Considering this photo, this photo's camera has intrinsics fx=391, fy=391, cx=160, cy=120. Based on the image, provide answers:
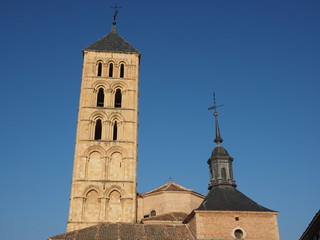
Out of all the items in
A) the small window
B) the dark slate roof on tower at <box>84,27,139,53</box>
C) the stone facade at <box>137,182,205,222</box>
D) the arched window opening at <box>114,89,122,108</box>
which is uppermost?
the dark slate roof on tower at <box>84,27,139,53</box>

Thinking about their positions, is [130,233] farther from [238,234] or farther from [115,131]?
[115,131]

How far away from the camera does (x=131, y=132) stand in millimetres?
31453

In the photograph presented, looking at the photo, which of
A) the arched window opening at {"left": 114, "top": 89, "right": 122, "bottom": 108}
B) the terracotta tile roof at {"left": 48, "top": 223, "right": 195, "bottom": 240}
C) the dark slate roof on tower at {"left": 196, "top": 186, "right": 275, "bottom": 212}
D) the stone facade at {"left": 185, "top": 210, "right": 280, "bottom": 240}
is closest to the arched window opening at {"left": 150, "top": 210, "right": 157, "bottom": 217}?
the dark slate roof on tower at {"left": 196, "top": 186, "right": 275, "bottom": 212}

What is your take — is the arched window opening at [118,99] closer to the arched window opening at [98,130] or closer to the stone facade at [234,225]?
the arched window opening at [98,130]

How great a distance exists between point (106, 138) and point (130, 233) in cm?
955

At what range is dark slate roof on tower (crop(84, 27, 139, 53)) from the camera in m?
35.3

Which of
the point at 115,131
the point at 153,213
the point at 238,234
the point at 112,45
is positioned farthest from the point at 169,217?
the point at 112,45

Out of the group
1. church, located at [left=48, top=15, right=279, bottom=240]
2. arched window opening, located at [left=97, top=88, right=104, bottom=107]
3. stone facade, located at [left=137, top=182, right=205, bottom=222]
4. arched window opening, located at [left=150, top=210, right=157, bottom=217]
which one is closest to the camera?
church, located at [left=48, top=15, right=279, bottom=240]

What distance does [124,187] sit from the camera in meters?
29.2

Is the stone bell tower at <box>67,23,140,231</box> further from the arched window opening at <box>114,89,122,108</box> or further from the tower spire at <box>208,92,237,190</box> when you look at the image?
the tower spire at <box>208,92,237,190</box>

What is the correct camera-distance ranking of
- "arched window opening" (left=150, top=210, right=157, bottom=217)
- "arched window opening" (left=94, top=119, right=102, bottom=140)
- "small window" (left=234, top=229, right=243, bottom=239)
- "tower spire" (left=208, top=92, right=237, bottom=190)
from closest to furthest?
"small window" (left=234, top=229, right=243, bottom=239), "tower spire" (left=208, top=92, right=237, bottom=190), "arched window opening" (left=94, top=119, right=102, bottom=140), "arched window opening" (left=150, top=210, right=157, bottom=217)

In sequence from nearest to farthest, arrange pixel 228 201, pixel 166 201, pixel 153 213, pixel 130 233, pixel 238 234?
pixel 130 233 < pixel 238 234 < pixel 228 201 < pixel 166 201 < pixel 153 213

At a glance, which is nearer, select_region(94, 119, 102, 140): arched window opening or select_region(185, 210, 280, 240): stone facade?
select_region(185, 210, 280, 240): stone facade

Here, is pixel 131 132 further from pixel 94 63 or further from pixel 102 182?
pixel 94 63
